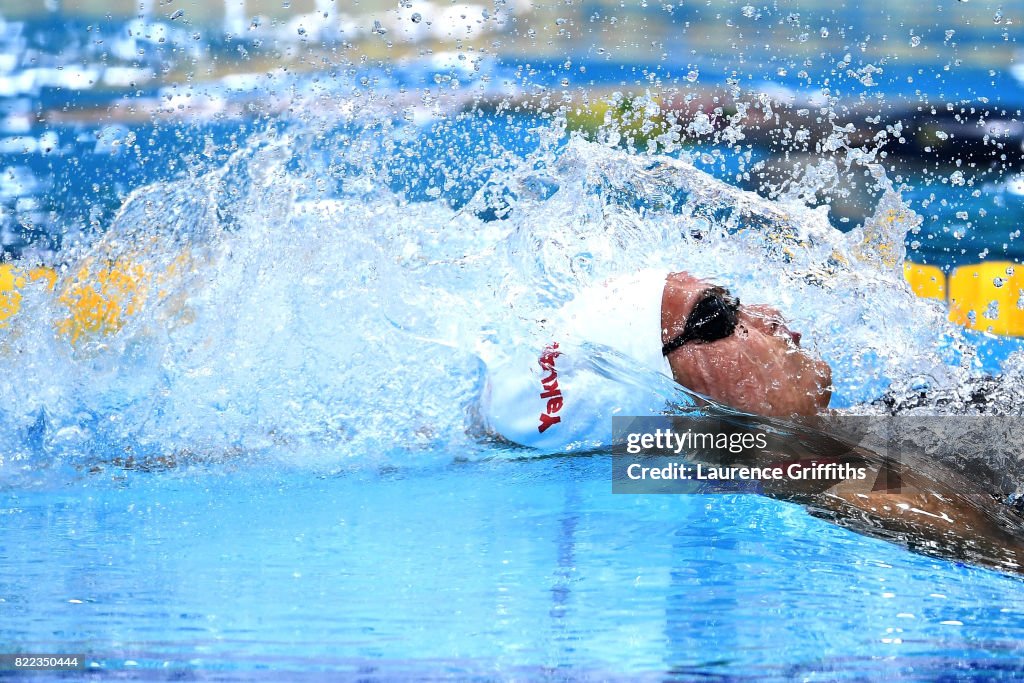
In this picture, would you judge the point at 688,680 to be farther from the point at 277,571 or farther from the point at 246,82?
the point at 246,82

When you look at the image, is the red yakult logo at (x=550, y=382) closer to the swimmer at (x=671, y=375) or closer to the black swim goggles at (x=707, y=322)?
the swimmer at (x=671, y=375)

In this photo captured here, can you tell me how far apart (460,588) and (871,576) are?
0.59 m

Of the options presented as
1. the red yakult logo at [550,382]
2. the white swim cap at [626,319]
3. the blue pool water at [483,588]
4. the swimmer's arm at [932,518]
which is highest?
the white swim cap at [626,319]

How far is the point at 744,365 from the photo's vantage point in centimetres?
177

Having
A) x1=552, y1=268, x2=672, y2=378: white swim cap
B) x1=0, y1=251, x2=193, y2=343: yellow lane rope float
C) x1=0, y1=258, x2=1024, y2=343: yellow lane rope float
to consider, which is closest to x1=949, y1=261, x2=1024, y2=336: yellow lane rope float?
x1=0, y1=258, x2=1024, y2=343: yellow lane rope float

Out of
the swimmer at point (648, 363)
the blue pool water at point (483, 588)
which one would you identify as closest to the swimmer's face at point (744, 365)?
the swimmer at point (648, 363)

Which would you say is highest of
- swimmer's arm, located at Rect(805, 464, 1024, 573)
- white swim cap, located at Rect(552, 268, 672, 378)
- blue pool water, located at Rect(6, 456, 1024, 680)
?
white swim cap, located at Rect(552, 268, 672, 378)

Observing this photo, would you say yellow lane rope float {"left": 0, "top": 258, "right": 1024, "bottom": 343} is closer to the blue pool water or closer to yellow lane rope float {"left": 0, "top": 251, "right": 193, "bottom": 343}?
yellow lane rope float {"left": 0, "top": 251, "right": 193, "bottom": 343}

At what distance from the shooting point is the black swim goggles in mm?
1779

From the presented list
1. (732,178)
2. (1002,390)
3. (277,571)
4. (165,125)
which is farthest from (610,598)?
(165,125)

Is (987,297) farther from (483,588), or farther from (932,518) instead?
(483,588)

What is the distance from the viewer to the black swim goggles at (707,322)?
178 cm

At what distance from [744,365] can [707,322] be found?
103 millimetres

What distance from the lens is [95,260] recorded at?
275 cm
